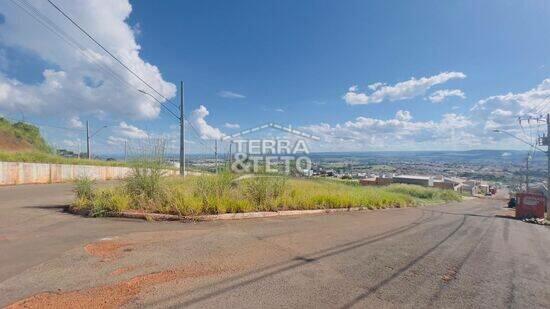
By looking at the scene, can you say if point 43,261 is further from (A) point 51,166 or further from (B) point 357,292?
(A) point 51,166

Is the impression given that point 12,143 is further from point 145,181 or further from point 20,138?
point 145,181

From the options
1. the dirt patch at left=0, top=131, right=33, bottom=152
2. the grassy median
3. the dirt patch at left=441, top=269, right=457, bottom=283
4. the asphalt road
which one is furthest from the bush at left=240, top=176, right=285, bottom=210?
the dirt patch at left=0, top=131, right=33, bottom=152

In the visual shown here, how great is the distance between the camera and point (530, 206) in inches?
780

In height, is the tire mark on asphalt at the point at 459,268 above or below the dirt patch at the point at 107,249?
below

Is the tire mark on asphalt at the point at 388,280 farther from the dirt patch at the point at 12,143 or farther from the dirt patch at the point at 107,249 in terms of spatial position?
the dirt patch at the point at 12,143

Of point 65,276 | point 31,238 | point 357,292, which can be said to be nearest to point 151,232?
point 31,238

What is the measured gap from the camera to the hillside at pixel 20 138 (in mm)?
36119

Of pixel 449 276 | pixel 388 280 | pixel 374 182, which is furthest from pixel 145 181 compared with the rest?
pixel 374 182

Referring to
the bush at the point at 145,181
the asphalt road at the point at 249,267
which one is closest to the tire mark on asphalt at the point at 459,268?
the asphalt road at the point at 249,267

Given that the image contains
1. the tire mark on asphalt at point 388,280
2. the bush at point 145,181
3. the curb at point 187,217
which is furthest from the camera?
the bush at point 145,181

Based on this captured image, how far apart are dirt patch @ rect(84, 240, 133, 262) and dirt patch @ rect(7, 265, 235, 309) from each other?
112 cm

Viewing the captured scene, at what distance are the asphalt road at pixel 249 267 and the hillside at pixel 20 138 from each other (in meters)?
34.9

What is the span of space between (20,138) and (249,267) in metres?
45.1

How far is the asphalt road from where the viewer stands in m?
3.84
